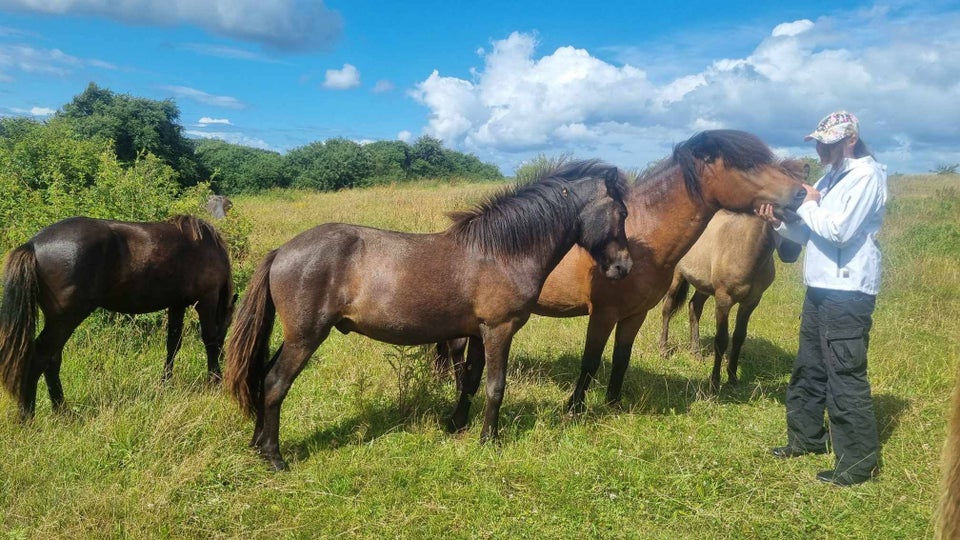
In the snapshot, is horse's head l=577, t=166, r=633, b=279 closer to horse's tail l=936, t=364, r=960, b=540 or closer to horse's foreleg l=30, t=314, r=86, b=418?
horse's tail l=936, t=364, r=960, b=540

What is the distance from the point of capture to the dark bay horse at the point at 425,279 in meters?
3.39

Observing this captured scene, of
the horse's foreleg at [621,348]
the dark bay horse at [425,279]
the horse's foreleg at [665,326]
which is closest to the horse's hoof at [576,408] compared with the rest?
the horse's foreleg at [621,348]

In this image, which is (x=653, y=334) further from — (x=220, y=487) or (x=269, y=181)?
(x=269, y=181)

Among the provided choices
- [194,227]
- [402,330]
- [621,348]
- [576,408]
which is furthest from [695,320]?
[194,227]

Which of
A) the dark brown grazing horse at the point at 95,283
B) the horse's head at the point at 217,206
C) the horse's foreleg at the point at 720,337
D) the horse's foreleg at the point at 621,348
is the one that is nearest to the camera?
the dark brown grazing horse at the point at 95,283

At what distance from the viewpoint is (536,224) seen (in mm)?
3703

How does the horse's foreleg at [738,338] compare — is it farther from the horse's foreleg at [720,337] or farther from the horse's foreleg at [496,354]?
the horse's foreleg at [496,354]

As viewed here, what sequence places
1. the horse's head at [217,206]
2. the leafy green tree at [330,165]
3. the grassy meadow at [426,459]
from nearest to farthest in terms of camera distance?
1. the grassy meadow at [426,459]
2. the horse's head at [217,206]
3. the leafy green tree at [330,165]

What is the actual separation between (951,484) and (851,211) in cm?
223

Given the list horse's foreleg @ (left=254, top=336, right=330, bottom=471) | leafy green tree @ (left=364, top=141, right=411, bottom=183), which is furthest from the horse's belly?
leafy green tree @ (left=364, top=141, right=411, bottom=183)

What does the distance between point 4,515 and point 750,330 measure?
8170 mm

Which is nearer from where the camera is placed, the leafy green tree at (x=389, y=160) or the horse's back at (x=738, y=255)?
the horse's back at (x=738, y=255)

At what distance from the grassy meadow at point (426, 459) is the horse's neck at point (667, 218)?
150cm

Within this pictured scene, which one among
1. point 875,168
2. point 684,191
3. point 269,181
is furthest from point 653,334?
point 269,181
